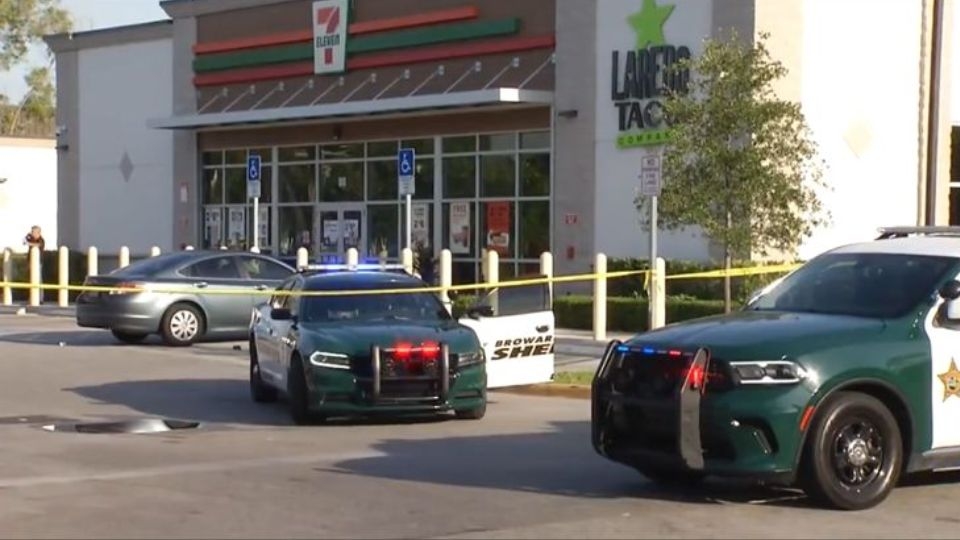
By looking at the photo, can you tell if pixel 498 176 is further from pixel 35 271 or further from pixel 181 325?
pixel 181 325

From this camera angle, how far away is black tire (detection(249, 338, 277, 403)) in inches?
746

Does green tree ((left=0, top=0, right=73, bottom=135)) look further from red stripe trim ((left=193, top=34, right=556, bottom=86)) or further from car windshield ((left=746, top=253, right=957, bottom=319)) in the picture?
car windshield ((left=746, top=253, right=957, bottom=319))

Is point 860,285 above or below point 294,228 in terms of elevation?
above

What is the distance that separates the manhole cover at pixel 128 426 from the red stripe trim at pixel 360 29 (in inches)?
780

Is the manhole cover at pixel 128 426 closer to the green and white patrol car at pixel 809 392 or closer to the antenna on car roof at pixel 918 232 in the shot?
the green and white patrol car at pixel 809 392

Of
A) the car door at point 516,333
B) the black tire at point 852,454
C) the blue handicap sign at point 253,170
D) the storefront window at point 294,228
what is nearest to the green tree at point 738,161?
the car door at point 516,333

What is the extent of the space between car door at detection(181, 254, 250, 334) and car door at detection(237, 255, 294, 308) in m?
0.14

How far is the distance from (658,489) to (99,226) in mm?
36259

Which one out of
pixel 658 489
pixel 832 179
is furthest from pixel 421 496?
pixel 832 179

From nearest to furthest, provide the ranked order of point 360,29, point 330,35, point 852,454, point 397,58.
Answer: point 852,454 → point 397,58 → point 360,29 → point 330,35

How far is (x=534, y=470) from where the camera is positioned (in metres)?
13.1

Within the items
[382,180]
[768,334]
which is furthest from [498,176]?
[768,334]

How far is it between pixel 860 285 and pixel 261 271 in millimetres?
16679

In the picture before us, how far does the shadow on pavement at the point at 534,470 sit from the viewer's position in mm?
11883
